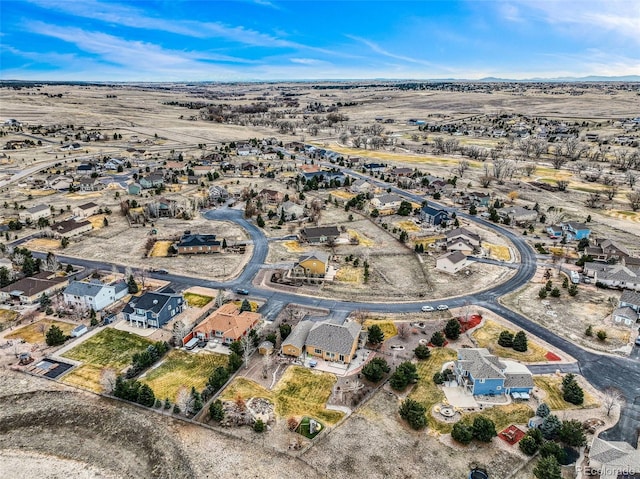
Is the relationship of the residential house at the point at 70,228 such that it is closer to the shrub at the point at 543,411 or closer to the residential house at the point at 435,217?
the residential house at the point at 435,217

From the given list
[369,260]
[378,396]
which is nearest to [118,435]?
[378,396]

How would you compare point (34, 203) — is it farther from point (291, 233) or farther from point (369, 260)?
point (369, 260)

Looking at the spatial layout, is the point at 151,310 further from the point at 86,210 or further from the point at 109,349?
the point at 86,210

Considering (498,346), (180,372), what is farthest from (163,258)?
(498,346)

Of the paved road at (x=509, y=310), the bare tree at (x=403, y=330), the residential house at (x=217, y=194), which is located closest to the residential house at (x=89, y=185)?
the residential house at (x=217, y=194)

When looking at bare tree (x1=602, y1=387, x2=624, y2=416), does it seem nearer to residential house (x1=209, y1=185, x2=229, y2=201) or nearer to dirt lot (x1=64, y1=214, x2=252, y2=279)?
dirt lot (x1=64, y1=214, x2=252, y2=279)
